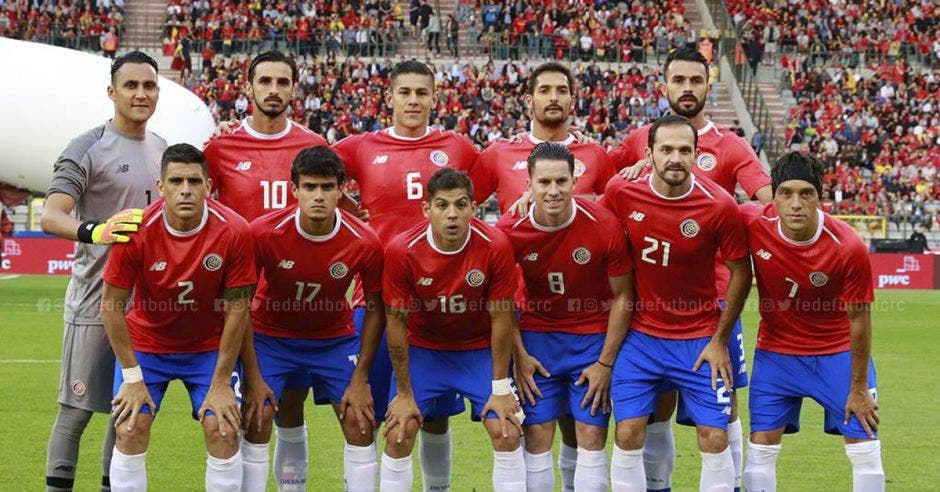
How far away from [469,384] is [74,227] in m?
2.30

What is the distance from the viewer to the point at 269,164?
736 centimetres

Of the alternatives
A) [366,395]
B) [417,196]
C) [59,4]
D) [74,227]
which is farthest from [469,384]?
[59,4]

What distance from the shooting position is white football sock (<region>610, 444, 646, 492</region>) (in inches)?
262

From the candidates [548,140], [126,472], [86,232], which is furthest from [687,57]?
[126,472]

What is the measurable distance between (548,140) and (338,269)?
1617mm

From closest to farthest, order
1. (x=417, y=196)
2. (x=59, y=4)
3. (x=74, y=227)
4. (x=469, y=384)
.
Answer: (x=74, y=227) < (x=469, y=384) < (x=417, y=196) < (x=59, y=4)

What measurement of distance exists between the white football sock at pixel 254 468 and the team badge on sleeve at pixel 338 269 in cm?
103

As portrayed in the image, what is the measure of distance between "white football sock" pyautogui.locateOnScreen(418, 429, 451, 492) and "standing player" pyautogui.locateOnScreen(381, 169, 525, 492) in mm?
402

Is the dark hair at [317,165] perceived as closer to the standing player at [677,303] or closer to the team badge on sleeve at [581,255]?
the team badge on sleeve at [581,255]

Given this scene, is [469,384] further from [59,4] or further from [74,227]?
[59,4]

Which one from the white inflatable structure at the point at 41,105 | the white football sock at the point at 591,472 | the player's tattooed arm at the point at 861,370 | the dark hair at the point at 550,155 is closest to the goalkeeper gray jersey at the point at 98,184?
the dark hair at the point at 550,155

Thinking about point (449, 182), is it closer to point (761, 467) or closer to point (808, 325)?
point (808, 325)

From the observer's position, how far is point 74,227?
6.48 meters

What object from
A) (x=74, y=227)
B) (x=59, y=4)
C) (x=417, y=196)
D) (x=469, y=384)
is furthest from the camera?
(x=59, y=4)
